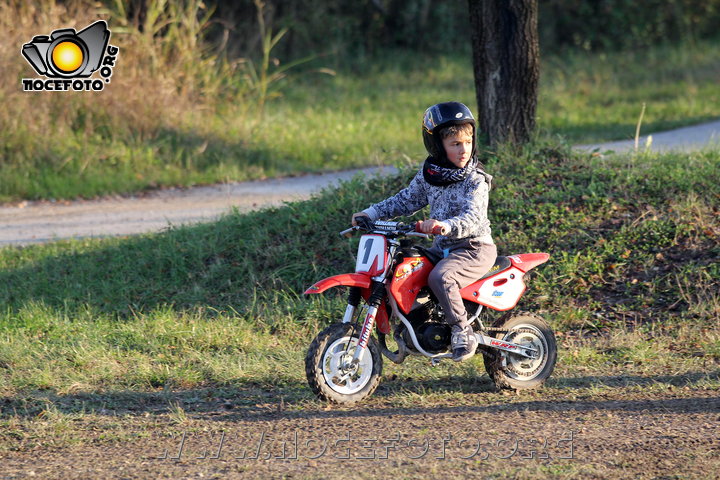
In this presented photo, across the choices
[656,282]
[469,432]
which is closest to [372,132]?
[656,282]

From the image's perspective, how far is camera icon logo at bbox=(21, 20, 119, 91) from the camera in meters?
12.2

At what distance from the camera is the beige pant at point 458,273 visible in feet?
17.1

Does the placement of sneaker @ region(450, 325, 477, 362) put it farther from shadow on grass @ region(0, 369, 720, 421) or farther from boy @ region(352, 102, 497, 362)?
shadow on grass @ region(0, 369, 720, 421)

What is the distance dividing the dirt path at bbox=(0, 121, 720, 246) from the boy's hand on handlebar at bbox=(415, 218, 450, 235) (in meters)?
4.37

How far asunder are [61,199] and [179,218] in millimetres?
2013

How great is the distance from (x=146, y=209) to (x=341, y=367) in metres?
6.07

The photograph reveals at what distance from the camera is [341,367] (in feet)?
17.2

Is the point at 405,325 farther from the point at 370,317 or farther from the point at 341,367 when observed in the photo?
the point at 341,367

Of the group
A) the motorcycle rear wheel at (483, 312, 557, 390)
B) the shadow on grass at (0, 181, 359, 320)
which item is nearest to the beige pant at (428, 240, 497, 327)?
the motorcycle rear wheel at (483, 312, 557, 390)

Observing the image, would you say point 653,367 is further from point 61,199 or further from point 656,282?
point 61,199

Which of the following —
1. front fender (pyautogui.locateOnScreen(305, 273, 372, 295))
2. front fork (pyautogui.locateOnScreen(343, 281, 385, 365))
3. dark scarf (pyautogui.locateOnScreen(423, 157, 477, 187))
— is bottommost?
front fork (pyautogui.locateOnScreen(343, 281, 385, 365))

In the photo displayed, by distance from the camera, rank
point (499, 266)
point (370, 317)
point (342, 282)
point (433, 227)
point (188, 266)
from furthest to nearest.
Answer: point (188, 266) < point (499, 266) < point (370, 317) < point (342, 282) < point (433, 227)

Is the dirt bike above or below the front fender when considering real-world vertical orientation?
below

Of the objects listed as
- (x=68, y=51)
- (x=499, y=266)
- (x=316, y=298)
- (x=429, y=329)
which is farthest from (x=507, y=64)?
(x=68, y=51)
